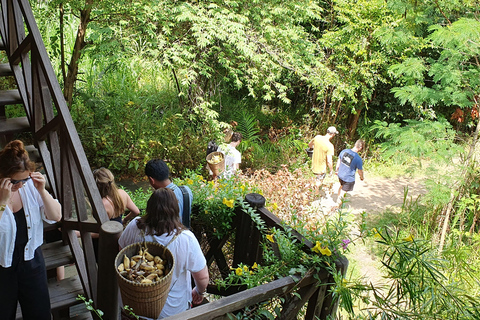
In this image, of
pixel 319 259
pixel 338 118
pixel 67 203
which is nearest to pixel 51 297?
pixel 67 203

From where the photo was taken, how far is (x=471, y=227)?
22.0 feet

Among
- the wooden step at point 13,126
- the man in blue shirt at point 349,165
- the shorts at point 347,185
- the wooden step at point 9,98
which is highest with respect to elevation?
the wooden step at point 9,98

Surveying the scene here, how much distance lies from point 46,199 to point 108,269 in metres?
0.66

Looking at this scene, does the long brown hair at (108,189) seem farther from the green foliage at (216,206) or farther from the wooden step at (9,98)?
the wooden step at (9,98)

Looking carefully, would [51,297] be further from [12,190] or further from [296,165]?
[296,165]

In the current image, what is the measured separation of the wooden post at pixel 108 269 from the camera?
7.57 feet

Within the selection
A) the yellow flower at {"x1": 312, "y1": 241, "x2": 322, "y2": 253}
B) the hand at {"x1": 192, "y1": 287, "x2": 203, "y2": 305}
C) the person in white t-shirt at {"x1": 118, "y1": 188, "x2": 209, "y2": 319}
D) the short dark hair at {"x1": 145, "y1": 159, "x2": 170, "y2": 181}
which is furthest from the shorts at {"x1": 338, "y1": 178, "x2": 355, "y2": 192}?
the person in white t-shirt at {"x1": 118, "y1": 188, "x2": 209, "y2": 319}

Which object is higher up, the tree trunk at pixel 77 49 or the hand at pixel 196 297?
the tree trunk at pixel 77 49

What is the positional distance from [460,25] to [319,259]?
4436 millimetres

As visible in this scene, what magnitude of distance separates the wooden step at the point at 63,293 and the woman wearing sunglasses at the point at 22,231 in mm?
120

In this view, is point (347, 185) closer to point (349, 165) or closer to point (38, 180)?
point (349, 165)

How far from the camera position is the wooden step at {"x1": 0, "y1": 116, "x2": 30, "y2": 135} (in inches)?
136

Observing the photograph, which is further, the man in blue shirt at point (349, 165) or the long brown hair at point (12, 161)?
the man in blue shirt at point (349, 165)

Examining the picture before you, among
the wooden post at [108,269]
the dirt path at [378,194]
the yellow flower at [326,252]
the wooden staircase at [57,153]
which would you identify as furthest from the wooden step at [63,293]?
the dirt path at [378,194]
